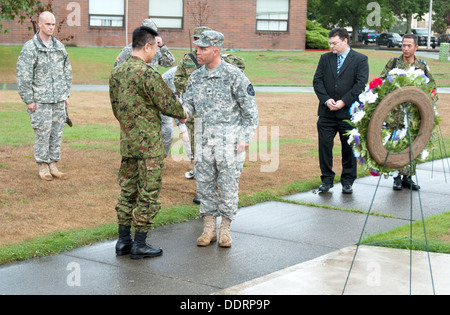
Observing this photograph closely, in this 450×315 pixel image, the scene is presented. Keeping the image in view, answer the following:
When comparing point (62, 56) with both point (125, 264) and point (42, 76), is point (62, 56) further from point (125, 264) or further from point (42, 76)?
point (125, 264)

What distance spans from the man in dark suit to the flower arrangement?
2.68 meters

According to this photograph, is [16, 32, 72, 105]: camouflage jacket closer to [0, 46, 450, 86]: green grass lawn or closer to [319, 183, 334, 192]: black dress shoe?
[319, 183, 334, 192]: black dress shoe

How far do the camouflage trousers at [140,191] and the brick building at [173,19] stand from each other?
102ft

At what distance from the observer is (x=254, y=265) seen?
567 cm

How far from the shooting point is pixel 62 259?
18.8ft

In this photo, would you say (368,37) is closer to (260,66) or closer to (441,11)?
(441,11)

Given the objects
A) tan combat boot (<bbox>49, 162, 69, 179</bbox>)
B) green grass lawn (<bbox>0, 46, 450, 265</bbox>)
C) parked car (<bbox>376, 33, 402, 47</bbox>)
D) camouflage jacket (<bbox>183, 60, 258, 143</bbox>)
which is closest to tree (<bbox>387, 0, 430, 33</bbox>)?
parked car (<bbox>376, 33, 402, 47</bbox>)

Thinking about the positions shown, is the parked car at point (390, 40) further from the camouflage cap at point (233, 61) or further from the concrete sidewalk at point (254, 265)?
the concrete sidewalk at point (254, 265)

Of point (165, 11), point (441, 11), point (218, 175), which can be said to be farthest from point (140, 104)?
point (441, 11)

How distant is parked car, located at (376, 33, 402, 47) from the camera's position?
55247mm

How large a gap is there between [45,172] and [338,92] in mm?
4293

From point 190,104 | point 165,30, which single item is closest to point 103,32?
point 165,30

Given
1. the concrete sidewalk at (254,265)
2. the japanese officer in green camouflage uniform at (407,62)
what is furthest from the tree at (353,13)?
the concrete sidewalk at (254,265)
